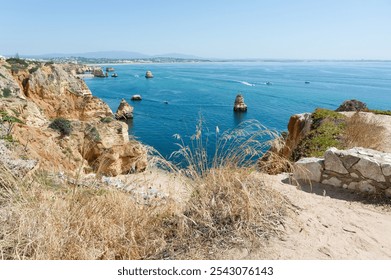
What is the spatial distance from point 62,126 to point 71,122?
664 mm

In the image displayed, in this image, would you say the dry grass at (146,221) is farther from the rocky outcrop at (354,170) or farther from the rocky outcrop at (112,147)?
the rocky outcrop at (112,147)

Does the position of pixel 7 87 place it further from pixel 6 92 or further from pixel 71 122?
pixel 71 122

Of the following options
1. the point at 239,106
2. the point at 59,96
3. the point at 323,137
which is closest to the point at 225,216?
the point at 323,137

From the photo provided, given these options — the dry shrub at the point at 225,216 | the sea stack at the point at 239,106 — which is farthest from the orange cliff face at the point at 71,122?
the sea stack at the point at 239,106

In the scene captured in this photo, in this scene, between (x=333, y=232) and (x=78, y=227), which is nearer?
(x=78, y=227)

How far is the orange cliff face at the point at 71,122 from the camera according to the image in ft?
34.3

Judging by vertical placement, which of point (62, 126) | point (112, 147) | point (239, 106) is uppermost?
point (62, 126)

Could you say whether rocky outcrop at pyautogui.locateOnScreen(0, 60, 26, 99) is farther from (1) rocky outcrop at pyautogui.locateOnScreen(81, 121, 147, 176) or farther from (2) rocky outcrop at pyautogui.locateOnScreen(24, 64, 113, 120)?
(1) rocky outcrop at pyautogui.locateOnScreen(81, 121, 147, 176)

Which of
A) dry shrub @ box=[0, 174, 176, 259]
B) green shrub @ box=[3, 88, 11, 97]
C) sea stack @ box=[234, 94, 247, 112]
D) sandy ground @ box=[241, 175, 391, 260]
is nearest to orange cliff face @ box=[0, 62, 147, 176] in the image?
green shrub @ box=[3, 88, 11, 97]

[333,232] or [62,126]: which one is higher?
[333,232]

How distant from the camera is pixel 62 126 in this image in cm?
1514

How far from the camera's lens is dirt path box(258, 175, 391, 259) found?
9.39 feet
